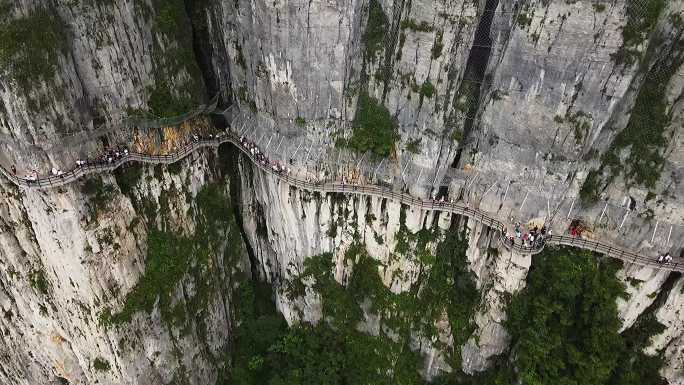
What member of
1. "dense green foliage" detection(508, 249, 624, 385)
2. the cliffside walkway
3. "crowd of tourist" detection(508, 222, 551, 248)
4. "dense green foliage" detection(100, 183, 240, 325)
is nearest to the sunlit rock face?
"dense green foliage" detection(100, 183, 240, 325)

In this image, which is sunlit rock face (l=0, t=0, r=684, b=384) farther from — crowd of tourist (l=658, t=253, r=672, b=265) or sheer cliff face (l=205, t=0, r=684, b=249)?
crowd of tourist (l=658, t=253, r=672, b=265)

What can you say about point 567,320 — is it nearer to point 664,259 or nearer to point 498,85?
point 664,259

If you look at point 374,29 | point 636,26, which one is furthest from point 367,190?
point 636,26

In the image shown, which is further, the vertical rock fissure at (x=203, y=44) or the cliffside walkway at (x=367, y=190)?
the vertical rock fissure at (x=203, y=44)

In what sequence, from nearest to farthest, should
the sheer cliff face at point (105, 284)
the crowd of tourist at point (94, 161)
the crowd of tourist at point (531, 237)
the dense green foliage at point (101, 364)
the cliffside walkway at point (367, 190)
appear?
the crowd of tourist at point (94, 161) → the cliffside walkway at point (367, 190) → the sheer cliff face at point (105, 284) → the crowd of tourist at point (531, 237) → the dense green foliage at point (101, 364)

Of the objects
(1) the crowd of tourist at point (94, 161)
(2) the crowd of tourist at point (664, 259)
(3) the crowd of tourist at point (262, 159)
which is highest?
(1) the crowd of tourist at point (94, 161)

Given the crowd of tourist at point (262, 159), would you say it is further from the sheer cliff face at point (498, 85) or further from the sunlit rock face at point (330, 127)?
the sheer cliff face at point (498, 85)

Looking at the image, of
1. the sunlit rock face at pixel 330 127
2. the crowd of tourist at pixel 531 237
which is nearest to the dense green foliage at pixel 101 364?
the sunlit rock face at pixel 330 127
